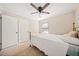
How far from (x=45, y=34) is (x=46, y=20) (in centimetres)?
30

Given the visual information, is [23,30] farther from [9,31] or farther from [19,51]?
[19,51]

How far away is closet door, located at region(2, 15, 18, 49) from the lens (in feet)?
5.19

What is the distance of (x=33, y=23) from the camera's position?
5.14 feet

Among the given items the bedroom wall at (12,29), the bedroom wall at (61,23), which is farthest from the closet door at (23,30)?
the bedroom wall at (61,23)

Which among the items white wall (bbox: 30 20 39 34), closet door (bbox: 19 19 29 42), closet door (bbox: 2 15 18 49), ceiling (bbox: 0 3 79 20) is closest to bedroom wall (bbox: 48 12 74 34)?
ceiling (bbox: 0 3 79 20)

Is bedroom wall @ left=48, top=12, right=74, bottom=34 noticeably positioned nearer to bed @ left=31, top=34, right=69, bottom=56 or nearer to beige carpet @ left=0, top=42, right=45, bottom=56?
bed @ left=31, top=34, right=69, bottom=56

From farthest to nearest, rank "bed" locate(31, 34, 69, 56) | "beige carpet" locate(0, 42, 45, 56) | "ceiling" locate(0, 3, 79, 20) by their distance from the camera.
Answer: "beige carpet" locate(0, 42, 45, 56), "ceiling" locate(0, 3, 79, 20), "bed" locate(31, 34, 69, 56)

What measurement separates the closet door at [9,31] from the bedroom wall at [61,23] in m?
0.80

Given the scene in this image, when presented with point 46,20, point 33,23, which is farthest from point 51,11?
point 33,23

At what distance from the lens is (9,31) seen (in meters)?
1.68

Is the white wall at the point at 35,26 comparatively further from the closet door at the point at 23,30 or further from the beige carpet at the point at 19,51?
the beige carpet at the point at 19,51

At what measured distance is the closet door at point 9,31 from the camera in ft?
5.19

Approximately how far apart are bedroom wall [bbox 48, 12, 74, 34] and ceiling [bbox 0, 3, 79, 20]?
0.09 metres

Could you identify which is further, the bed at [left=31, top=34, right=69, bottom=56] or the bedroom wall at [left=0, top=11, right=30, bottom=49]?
the bedroom wall at [left=0, top=11, right=30, bottom=49]
